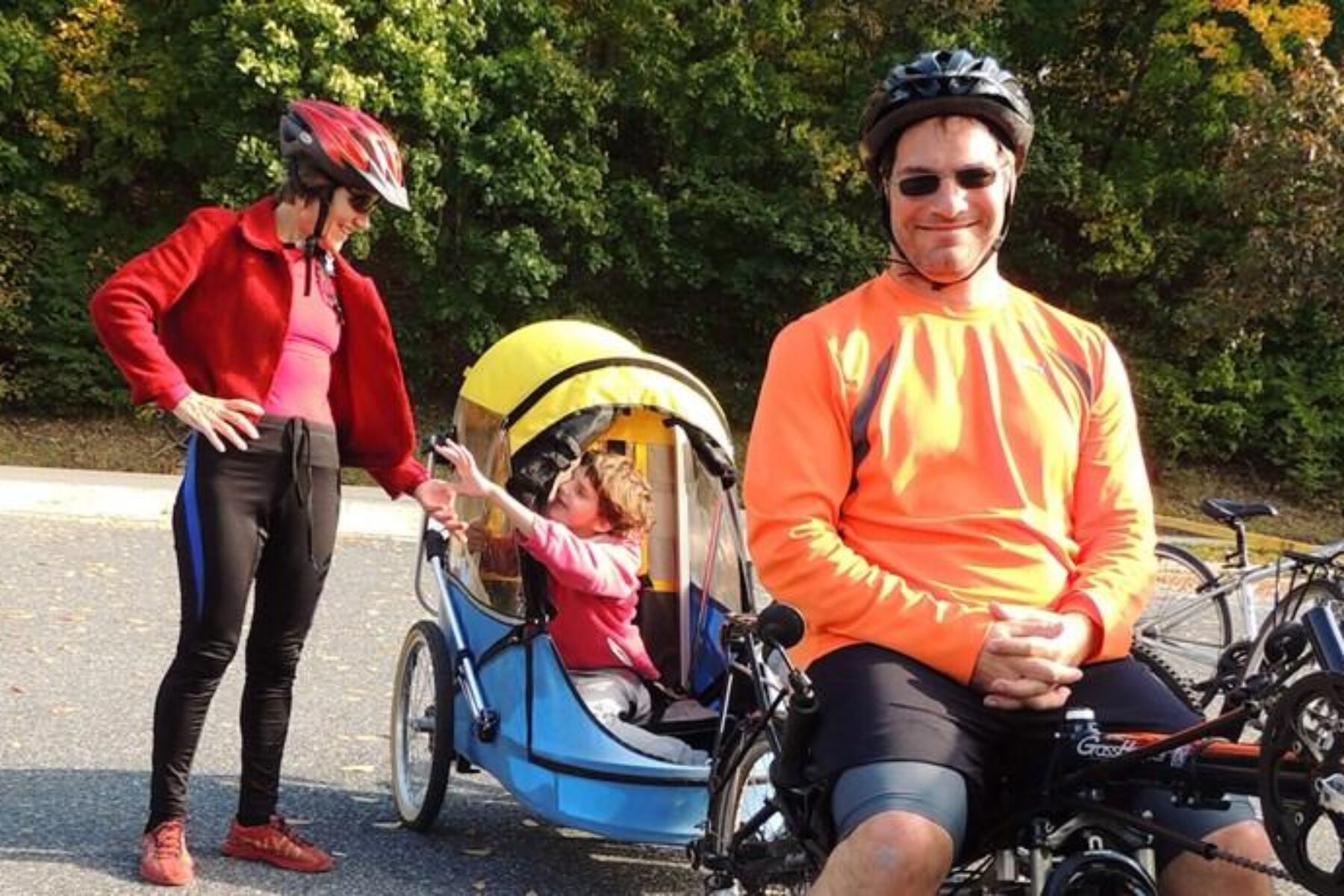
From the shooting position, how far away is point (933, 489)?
2.66 metres

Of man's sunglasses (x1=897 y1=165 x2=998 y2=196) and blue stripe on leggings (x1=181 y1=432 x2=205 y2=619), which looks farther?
blue stripe on leggings (x1=181 y1=432 x2=205 y2=619)

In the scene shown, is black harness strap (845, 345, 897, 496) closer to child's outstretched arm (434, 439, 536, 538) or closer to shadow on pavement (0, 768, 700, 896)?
child's outstretched arm (434, 439, 536, 538)

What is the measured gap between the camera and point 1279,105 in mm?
17328

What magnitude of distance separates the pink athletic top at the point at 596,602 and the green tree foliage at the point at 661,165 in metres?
15.5

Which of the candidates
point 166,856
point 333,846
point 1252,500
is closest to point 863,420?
point 166,856

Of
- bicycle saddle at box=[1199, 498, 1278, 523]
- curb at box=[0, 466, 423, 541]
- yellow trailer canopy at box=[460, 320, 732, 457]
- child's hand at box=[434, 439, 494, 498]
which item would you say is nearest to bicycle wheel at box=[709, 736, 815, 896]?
child's hand at box=[434, 439, 494, 498]

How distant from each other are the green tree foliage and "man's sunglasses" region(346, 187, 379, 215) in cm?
1559

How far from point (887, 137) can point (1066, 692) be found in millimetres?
1024

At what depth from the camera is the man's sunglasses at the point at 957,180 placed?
9.04 feet

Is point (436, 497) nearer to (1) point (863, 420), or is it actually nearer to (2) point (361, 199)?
(2) point (361, 199)

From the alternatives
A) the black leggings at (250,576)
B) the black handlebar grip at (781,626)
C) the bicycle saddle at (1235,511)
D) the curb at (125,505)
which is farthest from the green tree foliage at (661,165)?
the black handlebar grip at (781,626)

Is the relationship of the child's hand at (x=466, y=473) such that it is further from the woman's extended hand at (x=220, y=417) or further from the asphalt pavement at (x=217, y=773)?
the asphalt pavement at (x=217, y=773)

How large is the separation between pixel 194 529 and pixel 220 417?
0.33 m

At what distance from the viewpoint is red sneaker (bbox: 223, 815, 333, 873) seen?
14.4ft
